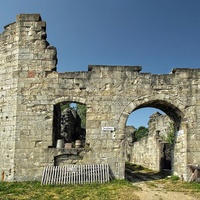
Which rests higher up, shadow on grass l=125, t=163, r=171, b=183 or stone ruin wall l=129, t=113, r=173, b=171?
stone ruin wall l=129, t=113, r=173, b=171

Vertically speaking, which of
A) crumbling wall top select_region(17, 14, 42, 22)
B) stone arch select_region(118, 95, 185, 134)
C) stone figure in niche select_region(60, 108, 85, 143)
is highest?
crumbling wall top select_region(17, 14, 42, 22)

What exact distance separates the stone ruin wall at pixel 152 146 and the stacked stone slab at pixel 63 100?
5165mm

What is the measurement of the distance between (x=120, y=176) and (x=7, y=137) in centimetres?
492

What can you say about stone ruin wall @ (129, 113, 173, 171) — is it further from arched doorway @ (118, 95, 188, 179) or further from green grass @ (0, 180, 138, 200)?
green grass @ (0, 180, 138, 200)

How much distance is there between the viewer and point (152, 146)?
58.4 ft

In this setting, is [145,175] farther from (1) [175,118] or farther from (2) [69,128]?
(2) [69,128]

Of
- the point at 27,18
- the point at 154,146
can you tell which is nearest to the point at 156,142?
the point at 154,146

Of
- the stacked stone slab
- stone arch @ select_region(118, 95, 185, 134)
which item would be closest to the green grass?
the stacked stone slab

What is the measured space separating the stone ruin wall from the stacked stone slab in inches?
203

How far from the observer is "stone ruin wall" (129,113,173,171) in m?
16.7

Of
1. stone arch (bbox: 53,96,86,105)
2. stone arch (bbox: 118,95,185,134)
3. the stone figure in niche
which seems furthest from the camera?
the stone figure in niche

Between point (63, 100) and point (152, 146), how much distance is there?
9.27 metres

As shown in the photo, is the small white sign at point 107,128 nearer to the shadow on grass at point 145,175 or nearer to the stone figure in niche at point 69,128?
the shadow on grass at point 145,175

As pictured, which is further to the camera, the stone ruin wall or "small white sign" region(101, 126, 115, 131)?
the stone ruin wall
